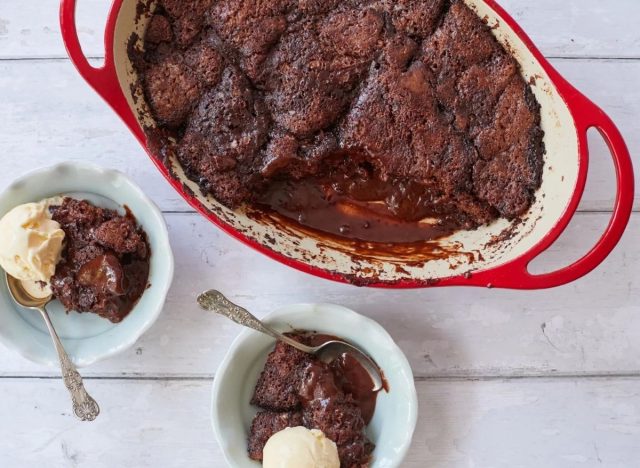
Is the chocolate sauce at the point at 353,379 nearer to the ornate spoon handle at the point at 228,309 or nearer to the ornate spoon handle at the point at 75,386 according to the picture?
the ornate spoon handle at the point at 228,309

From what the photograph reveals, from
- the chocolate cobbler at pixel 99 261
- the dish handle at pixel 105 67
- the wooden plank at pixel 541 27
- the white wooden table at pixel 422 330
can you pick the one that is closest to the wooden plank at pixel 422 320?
the white wooden table at pixel 422 330

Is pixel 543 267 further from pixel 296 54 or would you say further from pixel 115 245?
pixel 115 245

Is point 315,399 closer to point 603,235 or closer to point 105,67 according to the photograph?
point 603,235

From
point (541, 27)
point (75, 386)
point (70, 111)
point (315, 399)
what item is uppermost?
point (541, 27)

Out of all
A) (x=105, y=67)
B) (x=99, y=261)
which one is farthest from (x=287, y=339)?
(x=105, y=67)

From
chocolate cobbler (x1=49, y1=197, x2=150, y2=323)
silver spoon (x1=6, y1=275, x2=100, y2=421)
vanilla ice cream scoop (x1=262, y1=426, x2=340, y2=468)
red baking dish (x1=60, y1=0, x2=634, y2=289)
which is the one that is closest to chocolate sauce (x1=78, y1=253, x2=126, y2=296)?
chocolate cobbler (x1=49, y1=197, x2=150, y2=323)

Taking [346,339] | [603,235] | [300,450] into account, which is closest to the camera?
[603,235]

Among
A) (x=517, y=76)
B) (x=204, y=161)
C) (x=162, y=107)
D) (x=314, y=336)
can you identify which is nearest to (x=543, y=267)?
(x=517, y=76)

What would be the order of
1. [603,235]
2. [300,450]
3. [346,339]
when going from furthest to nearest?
[346,339] → [300,450] → [603,235]
